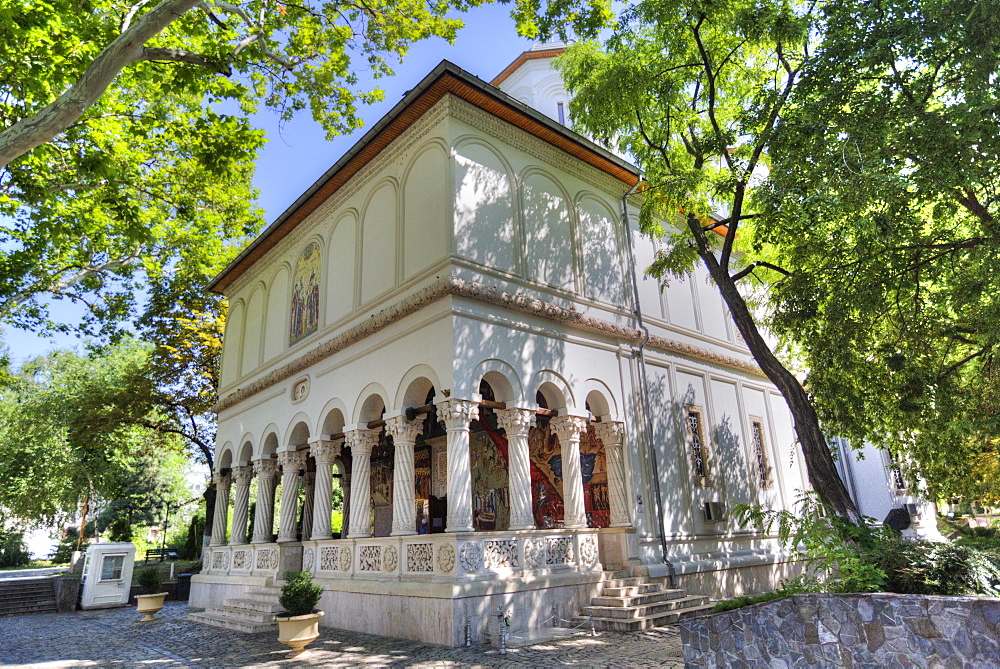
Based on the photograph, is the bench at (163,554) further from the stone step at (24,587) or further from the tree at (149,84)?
the tree at (149,84)

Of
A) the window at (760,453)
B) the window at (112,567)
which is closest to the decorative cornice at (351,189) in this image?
the window at (112,567)

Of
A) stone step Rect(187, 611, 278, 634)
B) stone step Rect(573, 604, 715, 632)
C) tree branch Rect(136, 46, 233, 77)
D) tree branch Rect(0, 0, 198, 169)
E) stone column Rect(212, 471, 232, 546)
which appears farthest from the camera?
stone column Rect(212, 471, 232, 546)

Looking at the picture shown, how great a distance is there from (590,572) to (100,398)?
18.8 metres

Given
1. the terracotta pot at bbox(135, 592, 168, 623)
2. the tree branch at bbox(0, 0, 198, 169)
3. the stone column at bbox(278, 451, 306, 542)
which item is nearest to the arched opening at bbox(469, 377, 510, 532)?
the stone column at bbox(278, 451, 306, 542)

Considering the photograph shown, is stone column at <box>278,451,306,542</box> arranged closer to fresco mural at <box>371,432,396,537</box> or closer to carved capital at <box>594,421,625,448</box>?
fresco mural at <box>371,432,396,537</box>

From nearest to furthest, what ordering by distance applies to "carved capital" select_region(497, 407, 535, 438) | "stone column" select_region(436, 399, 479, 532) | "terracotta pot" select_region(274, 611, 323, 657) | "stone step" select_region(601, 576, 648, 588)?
"terracotta pot" select_region(274, 611, 323, 657)
"stone column" select_region(436, 399, 479, 532)
"carved capital" select_region(497, 407, 535, 438)
"stone step" select_region(601, 576, 648, 588)

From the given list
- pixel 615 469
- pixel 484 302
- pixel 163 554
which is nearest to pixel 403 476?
pixel 484 302

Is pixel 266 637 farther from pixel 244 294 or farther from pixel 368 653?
pixel 244 294

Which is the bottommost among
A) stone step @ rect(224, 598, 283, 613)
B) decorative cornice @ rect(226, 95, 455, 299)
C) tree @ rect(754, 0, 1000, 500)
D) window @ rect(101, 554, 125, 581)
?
stone step @ rect(224, 598, 283, 613)

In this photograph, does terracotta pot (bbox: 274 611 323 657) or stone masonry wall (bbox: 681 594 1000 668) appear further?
terracotta pot (bbox: 274 611 323 657)

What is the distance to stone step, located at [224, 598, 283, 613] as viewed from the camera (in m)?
11.9

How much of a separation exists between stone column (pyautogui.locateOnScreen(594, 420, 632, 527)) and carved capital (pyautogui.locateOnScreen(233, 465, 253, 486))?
33.6ft

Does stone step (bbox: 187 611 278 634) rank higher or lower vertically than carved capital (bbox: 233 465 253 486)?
lower

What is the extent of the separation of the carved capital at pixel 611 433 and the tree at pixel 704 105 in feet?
10.4
